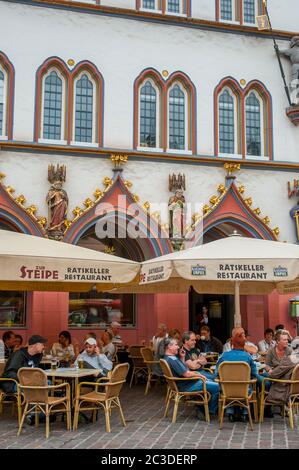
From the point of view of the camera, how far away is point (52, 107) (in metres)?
18.2

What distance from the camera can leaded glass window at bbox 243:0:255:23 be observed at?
805 inches

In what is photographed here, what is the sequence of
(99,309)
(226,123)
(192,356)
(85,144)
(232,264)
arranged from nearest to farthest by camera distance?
1. (232,264)
2. (192,356)
3. (85,144)
4. (99,309)
5. (226,123)

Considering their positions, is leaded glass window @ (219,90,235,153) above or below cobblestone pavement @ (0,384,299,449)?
above

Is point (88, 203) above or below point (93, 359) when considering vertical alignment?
above

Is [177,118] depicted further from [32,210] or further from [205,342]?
[205,342]

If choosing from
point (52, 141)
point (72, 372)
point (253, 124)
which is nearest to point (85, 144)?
point (52, 141)

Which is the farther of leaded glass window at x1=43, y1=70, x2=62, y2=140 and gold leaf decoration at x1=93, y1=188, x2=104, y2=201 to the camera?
leaded glass window at x1=43, y1=70, x2=62, y2=140

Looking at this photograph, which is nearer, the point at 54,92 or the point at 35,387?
the point at 35,387

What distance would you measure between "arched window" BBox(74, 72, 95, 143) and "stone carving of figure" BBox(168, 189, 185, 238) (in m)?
3.11

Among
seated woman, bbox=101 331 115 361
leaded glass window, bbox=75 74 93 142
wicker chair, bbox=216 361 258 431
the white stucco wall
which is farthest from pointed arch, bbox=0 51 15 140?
wicker chair, bbox=216 361 258 431

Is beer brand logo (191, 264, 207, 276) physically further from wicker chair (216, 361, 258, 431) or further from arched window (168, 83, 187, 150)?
arched window (168, 83, 187, 150)

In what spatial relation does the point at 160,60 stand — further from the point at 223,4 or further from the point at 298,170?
the point at 298,170

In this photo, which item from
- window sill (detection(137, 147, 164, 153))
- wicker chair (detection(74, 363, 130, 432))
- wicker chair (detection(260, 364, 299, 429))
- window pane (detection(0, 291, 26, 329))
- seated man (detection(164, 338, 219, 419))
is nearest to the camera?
wicker chair (detection(74, 363, 130, 432))

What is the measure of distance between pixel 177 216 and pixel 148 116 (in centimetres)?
343
